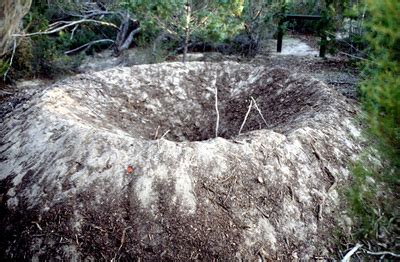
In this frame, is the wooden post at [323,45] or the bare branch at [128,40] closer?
the wooden post at [323,45]

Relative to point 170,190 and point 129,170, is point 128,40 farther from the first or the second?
point 170,190

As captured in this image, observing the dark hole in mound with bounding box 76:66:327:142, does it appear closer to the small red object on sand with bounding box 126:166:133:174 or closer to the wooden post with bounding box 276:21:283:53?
the small red object on sand with bounding box 126:166:133:174

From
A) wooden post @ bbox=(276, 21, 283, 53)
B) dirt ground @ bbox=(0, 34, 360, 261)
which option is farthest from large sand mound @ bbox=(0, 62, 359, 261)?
wooden post @ bbox=(276, 21, 283, 53)

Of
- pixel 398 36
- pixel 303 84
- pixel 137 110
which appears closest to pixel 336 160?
pixel 303 84

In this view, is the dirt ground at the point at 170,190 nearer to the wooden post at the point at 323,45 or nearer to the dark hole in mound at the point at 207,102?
the dark hole in mound at the point at 207,102

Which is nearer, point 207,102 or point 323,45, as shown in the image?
point 207,102

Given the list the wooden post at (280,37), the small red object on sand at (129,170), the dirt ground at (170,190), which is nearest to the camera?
the dirt ground at (170,190)

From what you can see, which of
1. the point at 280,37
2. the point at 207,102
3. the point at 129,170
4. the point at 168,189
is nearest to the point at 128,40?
the point at 280,37

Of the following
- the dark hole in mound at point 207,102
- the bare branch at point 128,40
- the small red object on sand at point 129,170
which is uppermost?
the small red object on sand at point 129,170

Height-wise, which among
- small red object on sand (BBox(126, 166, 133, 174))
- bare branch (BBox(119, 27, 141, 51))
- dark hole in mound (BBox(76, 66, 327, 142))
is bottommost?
bare branch (BBox(119, 27, 141, 51))

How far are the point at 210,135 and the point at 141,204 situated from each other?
5.46 ft

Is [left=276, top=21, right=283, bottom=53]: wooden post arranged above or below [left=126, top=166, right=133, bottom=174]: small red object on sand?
below

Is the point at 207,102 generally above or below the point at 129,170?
below

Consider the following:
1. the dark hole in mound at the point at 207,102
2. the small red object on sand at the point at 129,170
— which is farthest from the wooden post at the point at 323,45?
the small red object on sand at the point at 129,170
